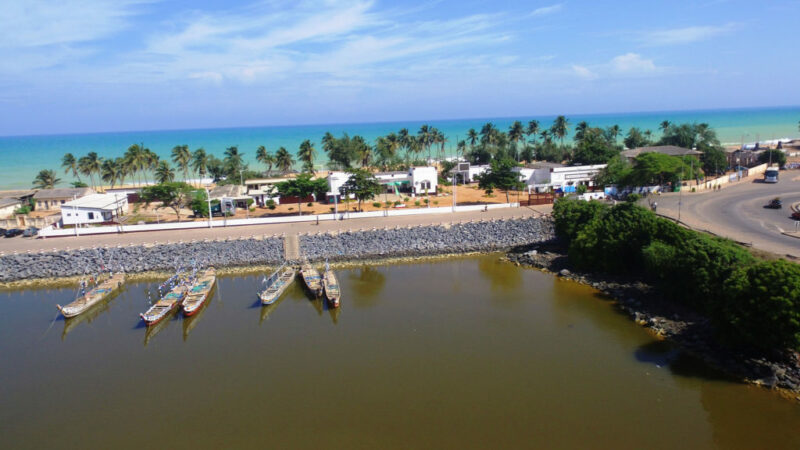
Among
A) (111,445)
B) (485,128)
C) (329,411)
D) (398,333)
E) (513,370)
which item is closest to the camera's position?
(111,445)

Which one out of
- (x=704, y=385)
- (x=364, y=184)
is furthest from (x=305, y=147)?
(x=704, y=385)

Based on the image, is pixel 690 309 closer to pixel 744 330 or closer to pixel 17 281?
pixel 744 330

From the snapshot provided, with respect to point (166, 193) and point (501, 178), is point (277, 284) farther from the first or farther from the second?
point (501, 178)

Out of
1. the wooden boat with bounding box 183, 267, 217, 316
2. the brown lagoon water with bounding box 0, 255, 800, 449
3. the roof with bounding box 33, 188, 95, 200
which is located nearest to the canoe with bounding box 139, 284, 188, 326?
the wooden boat with bounding box 183, 267, 217, 316

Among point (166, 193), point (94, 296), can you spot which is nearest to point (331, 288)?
point (94, 296)

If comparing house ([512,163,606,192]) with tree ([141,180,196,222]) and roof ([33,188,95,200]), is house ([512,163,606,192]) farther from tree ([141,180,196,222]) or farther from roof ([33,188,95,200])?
roof ([33,188,95,200])
